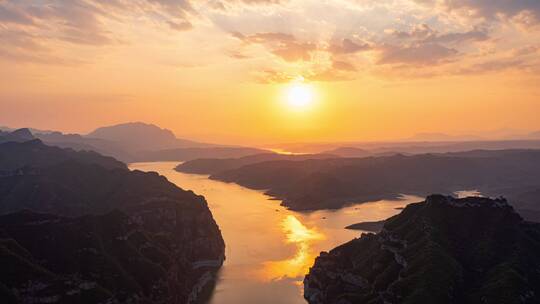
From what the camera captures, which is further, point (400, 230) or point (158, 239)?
point (158, 239)

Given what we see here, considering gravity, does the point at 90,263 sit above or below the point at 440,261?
below

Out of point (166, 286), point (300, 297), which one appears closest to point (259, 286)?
point (300, 297)

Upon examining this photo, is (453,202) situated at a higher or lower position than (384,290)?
higher

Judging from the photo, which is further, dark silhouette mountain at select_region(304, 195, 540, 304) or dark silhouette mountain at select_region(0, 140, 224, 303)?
dark silhouette mountain at select_region(304, 195, 540, 304)

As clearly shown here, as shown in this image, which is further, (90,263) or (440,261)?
(90,263)

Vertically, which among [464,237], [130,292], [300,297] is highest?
[464,237]

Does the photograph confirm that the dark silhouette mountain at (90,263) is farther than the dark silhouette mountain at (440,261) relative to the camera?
No

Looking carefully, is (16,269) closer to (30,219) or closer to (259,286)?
(30,219)

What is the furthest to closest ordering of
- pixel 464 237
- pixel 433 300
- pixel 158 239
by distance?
pixel 158 239 → pixel 464 237 → pixel 433 300
